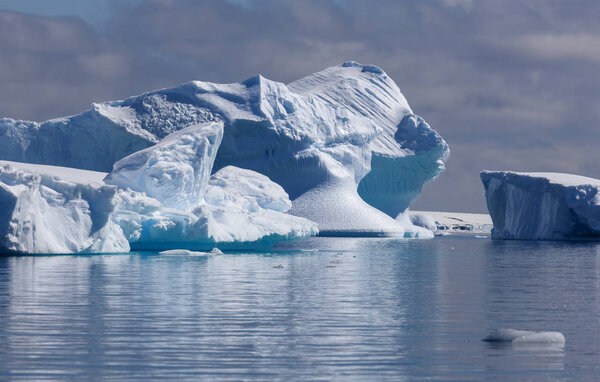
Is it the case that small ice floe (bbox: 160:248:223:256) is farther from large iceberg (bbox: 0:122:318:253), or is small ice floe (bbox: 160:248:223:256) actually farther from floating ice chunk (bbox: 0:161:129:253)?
floating ice chunk (bbox: 0:161:129:253)

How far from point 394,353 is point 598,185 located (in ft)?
118

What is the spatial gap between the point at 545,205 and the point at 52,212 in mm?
26721

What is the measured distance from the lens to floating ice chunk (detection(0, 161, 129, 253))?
2116 cm

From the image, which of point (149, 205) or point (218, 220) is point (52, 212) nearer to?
point (149, 205)

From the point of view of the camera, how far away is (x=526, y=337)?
7977 mm

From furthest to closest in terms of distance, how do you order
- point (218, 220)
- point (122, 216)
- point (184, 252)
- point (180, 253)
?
1. point (218, 220)
2. point (180, 253)
3. point (184, 252)
4. point (122, 216)

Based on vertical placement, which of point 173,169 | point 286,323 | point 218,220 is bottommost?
point 286,323

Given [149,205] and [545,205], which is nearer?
[149,205]

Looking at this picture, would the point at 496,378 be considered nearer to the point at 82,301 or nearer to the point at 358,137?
the point at 82,301

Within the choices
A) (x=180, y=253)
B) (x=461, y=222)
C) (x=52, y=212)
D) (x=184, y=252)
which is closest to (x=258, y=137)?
(x=180, y=253)

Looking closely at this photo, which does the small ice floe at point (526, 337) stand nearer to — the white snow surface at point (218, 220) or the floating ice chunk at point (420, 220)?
the white snow surface at point (218, 220)

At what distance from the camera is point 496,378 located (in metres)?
6.38

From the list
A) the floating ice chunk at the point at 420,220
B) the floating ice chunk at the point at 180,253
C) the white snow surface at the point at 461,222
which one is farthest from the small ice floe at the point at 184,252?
the white snow surface at the point at 461,222

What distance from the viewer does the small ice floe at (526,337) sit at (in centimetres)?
796
